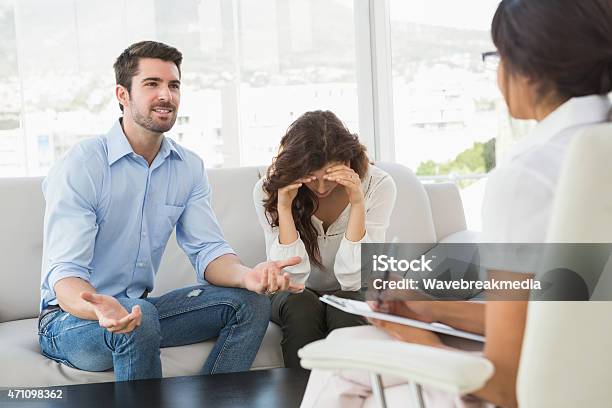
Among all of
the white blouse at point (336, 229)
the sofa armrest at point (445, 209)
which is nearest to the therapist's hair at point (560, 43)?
the white blouse at point (336, 229)

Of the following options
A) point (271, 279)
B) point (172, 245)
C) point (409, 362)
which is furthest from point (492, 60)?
point (172, 245)

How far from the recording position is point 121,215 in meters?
2.77

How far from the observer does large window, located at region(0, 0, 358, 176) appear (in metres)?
4.69

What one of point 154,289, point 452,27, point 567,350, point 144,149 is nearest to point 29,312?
point 154,289

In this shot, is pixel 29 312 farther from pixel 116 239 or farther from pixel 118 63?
pixel 118 63

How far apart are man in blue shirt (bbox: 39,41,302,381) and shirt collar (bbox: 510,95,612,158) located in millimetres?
1295

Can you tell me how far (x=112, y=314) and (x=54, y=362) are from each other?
386mm

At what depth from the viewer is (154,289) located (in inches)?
123

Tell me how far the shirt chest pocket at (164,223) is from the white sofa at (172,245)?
0.89ft

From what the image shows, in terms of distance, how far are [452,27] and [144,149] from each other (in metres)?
2.63

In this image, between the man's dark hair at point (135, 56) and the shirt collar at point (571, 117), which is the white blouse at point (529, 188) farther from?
the man's dark hair at point (135, 56)

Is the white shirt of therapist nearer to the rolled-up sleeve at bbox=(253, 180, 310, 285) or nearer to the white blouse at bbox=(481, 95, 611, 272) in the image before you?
the white blouse at bbox=(481, 95, 611, 272)

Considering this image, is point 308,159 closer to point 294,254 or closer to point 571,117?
point 294,254

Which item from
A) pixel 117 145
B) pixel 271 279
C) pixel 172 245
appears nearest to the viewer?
pixel 271 279
